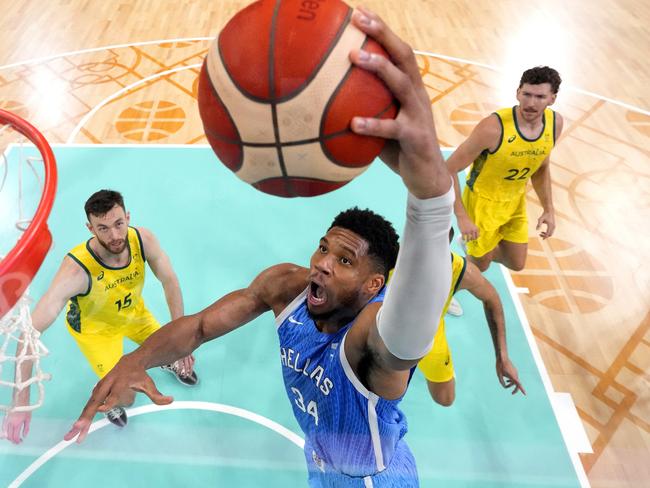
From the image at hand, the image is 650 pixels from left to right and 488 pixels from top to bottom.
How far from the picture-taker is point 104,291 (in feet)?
8.96

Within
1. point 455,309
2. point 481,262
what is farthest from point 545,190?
point 455,309

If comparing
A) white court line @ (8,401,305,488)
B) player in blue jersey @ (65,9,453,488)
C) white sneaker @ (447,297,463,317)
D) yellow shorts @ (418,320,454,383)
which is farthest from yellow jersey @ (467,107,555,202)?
white court line @ (8,401,305,488)

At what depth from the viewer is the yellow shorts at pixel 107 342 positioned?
2855 millimetres

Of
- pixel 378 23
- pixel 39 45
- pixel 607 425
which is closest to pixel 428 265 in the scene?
pixel 378 23

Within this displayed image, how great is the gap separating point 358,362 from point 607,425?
2339mm

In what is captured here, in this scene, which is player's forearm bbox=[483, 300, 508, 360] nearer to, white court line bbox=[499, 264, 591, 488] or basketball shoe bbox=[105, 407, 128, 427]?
white court line bbox=[499, 264, 591, 488]

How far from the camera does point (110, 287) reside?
274cm

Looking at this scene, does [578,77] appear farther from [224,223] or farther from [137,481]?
[137,481]

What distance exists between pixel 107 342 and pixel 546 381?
2.72m

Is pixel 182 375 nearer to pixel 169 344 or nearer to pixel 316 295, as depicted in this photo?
pixel 169 344

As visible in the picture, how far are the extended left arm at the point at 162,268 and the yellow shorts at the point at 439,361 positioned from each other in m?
1.44

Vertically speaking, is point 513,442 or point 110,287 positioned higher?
point 110,287

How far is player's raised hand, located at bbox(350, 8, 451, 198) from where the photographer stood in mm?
1001

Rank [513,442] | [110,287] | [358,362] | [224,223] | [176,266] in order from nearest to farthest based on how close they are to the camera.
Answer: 1. [358,362]
2. [110,287]
3. [513,442]
4. [176,266]
5. [224,223]
